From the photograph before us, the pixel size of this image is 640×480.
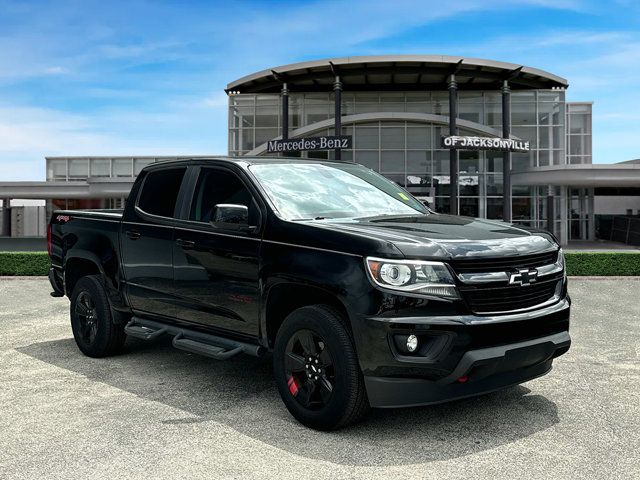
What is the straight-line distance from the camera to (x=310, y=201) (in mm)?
5145

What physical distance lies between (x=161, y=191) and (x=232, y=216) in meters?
1.62

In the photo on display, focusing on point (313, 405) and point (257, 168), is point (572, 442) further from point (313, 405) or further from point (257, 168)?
point (257, 168)

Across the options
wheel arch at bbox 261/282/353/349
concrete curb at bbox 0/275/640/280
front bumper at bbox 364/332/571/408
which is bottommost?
concrete curb at bbox 0/275/640/280

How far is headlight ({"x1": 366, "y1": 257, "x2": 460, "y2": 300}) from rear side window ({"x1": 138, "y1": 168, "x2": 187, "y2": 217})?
2.56 metres

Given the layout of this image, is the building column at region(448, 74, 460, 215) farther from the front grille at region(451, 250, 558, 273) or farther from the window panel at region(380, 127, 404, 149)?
the front grille at region(451, 250, 558, 273)

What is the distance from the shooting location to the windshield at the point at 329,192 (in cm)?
503

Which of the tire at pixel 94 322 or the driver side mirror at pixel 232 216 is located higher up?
the driver side mirror at pixel 232 216

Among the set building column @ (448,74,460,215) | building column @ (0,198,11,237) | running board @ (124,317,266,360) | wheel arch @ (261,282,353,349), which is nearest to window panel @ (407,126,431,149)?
building column @ (448,74,460,215)

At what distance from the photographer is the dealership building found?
30.6 m

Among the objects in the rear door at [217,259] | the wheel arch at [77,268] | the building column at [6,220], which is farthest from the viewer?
the building column at [6,220]

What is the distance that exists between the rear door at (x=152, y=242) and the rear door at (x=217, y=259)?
6.9 inches

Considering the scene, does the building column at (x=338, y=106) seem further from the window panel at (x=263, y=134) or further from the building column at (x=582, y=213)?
the building column at (x=582, y=213)

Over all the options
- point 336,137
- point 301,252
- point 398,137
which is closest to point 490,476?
point 301,252

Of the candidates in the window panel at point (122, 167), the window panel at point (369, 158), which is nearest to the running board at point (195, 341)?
the window panel at point (369, 158)
